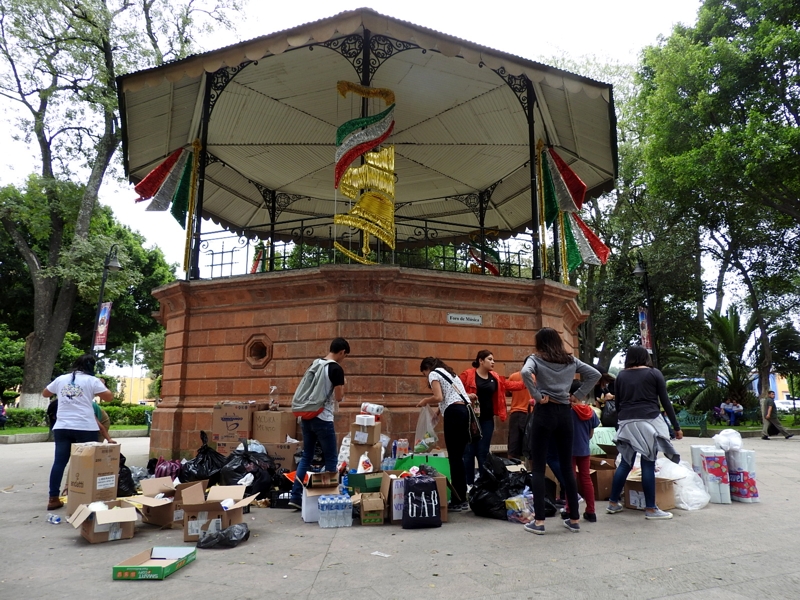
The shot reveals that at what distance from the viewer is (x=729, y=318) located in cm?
2592

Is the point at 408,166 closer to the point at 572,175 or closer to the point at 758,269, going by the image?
the point at 572,175

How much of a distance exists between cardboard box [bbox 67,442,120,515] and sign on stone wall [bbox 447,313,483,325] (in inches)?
240

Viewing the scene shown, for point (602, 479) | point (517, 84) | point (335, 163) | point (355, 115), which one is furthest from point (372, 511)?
point (355, 115)

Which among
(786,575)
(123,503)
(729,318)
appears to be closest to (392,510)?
(123,503)

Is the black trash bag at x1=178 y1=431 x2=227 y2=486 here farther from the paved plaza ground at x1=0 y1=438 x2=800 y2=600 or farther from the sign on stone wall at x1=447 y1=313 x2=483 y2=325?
the sign on stone wall at x1=447 y1=313 x2=483 y2=325

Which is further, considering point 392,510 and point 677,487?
point 677,487

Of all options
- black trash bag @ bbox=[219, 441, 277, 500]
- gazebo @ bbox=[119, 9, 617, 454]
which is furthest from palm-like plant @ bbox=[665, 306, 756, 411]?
black trash bag @ bbox=[219, 441, 277, 500]

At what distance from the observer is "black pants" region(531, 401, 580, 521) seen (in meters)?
5.35

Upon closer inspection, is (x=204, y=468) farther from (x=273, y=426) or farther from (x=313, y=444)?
(x=273, y=426)

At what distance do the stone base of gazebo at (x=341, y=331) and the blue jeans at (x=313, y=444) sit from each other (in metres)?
2.79

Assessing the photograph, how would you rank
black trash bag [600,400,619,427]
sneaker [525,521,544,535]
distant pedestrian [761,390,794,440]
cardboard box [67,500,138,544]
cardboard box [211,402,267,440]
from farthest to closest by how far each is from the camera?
distant pedestrian [761,390,794,440], cardboard box [211,402,267,440], black trash bag [600,400,619,427], sneaker [525,521,544,535], cardboard box [67,500,138,544]

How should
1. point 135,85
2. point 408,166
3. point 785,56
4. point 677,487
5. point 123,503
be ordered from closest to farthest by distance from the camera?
point 123,503 < point 677,487 < point 135,85 < point 408,166 < point 785,56

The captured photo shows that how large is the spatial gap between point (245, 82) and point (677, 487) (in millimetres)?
11100

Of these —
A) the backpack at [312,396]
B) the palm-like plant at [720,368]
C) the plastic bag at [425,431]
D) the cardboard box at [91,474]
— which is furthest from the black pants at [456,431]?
the palm-like plant at [720,368]
